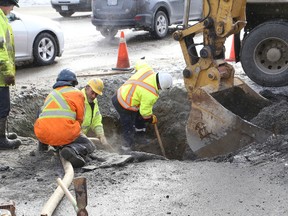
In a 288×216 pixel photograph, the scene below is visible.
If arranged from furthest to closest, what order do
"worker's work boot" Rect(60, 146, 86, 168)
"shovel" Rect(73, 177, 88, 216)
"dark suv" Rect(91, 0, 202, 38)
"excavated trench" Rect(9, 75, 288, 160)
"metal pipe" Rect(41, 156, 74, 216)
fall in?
"dark suv" Rect(91, 0, 202, 38) → "excavated trench" Rect(9, 75, 288, 160) → "worker's work boot" Rect(60, 146, 86, 168) → "metal pipe" Rect(41, 156, 74, 216) → "shovel" Rect(73, 177, 88, 216)

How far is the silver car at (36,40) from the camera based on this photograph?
11.2 meters

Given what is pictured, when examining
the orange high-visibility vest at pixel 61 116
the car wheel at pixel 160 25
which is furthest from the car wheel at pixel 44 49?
the orange high-visibility vest at pixel 61 116

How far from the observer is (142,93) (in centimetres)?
748

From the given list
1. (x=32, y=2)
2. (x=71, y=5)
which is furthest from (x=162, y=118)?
(x=32, y=2)

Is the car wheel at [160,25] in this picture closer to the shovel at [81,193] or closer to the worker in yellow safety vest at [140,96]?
the worker in yellow safety vest at [140,96]

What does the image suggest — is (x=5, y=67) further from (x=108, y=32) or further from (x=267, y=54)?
(x=108, y=32)

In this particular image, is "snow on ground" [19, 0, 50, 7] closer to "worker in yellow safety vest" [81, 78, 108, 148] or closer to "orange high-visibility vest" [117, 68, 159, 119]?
"orange high-visibility vest" [117, 68, 159, 119]

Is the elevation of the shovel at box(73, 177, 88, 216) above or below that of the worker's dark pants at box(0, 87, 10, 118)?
above

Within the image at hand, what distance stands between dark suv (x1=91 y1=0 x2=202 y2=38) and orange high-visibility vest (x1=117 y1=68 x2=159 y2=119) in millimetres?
7455

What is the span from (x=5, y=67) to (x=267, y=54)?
14.1ft

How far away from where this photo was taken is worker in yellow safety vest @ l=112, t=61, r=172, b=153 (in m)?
7.45

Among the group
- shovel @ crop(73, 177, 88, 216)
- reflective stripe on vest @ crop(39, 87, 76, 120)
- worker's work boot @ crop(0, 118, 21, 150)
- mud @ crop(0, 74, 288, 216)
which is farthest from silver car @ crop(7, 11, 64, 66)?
shovel @ crop(73, 177, 88, 216)

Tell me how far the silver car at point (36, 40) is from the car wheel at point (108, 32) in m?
3.56

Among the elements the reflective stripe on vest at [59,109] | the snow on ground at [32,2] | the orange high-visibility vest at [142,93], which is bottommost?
the snow on ground at [32,2]
